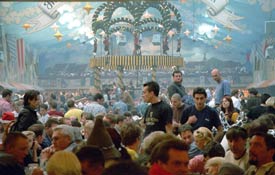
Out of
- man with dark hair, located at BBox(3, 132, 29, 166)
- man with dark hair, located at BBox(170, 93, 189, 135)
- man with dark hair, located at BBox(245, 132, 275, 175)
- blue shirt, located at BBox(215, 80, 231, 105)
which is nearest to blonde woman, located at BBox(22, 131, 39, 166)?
man with dark hair, located at BBox(3, 132, 29, 166)

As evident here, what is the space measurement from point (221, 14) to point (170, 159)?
26721 millimetres

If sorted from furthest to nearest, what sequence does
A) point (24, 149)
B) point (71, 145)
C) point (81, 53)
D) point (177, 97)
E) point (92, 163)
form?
point (81, 53)
point (177, 97)
point (71, 145)
point (24, 149)
point (92, 163)

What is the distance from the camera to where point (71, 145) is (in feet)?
20.9

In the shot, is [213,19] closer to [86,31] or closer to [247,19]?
[247,19]

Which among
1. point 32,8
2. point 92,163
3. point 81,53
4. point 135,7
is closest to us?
point 92,163

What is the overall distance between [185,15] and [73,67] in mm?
5926

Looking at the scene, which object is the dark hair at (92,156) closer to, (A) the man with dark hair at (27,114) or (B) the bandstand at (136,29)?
(A) the man with dark hair at (27,114)

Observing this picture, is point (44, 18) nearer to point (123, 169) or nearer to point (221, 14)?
point (221, 14)

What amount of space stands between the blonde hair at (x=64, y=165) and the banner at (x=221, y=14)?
86.3 feet

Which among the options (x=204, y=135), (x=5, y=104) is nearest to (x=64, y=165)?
(x=204, y=135)

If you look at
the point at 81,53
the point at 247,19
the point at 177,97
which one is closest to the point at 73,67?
the point at 81,53

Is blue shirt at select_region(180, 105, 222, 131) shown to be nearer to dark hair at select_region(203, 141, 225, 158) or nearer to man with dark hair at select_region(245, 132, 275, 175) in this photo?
dark hair at select_region(203, 141, 225, 158)

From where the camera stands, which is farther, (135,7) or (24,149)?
(135,7)

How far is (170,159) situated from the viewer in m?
4.23
